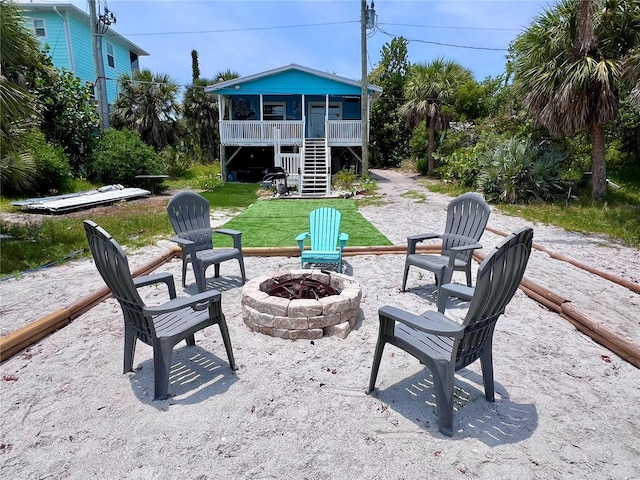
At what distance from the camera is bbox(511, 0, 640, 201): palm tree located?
9.06 metres

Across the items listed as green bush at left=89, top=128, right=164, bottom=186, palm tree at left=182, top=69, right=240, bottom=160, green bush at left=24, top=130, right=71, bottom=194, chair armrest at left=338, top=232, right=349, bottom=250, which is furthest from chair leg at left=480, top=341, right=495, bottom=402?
palm tree at left=182, top=69, right=240, bottom=160

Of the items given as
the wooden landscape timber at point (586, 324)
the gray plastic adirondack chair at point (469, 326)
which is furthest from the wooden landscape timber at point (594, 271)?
the gray plastic adirondack chair at point (469, 326)

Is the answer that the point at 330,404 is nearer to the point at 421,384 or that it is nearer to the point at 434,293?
the point at 421,384

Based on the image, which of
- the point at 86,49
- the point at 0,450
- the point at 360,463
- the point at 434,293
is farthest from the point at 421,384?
the point at 86,49

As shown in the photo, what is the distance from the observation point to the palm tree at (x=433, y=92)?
1867cm

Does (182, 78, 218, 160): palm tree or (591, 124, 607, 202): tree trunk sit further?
(182, 78, 218, 160): palm tree

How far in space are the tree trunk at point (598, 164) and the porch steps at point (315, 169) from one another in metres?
8.41

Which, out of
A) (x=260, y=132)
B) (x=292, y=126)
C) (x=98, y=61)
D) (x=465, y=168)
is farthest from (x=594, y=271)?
(x=98, y=61)

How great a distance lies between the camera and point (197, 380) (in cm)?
293

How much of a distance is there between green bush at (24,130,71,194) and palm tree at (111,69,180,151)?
21.5ft

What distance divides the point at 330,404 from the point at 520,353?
1.82m

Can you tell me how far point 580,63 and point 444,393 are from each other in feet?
34.3

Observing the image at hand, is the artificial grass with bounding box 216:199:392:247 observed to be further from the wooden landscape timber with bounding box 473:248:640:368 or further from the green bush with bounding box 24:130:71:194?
the green bush with bounding box 24:130:71:194

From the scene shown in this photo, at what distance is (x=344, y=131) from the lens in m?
18.0
